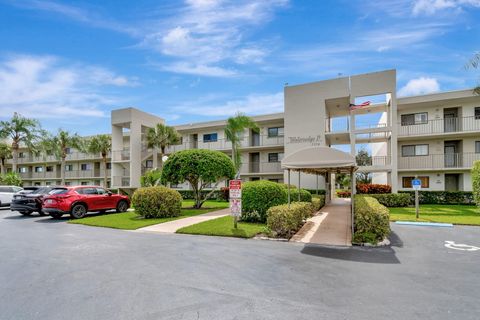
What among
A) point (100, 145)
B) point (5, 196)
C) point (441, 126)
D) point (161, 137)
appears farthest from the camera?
point (100, 145)

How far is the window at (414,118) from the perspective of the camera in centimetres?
2207

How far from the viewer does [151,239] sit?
29.8ft

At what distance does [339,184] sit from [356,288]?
4492 cm

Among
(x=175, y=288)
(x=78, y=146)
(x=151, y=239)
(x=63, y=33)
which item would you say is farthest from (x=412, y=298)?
(x=78, y=146)

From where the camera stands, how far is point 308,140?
2255cm

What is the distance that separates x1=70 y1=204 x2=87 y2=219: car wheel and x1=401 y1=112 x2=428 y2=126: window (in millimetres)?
23512

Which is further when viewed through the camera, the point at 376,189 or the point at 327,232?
the point at 376,189

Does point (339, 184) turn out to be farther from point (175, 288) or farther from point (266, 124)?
point (175, 288)

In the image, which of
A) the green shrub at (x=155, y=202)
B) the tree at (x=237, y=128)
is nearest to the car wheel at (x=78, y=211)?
the green shrub at (x=155, y=202)

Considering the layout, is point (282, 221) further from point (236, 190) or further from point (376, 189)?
point (376, 189)

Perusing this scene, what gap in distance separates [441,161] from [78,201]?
24.6m

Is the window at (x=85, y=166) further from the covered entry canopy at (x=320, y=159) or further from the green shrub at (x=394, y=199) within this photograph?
the covered entry canopy at (x=320, y=159)

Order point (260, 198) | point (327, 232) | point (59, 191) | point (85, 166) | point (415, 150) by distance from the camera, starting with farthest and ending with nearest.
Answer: point (85, 166), point (415, 150), point (59, 191), point (260, 198), point (327, 232)

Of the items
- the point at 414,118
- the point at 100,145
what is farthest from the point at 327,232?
the point at 100,145
